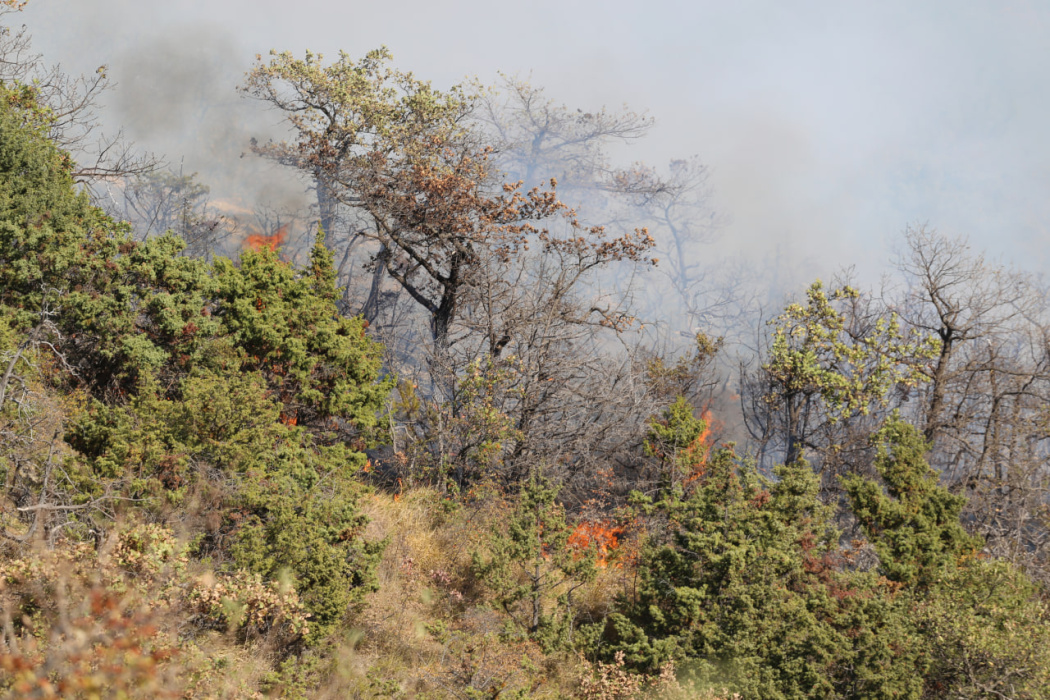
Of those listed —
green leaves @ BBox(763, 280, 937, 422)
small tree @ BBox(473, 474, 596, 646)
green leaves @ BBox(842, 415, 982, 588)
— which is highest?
green leaves @ BBox(763, 280, 937, 422)

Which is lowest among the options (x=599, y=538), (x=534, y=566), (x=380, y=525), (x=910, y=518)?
(x=534, y=566)

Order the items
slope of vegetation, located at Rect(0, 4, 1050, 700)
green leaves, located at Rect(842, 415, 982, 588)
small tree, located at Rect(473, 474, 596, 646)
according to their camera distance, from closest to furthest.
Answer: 1. slope of vegetation, located at Rect(0, 4, 1050, 700)
2. small tree, located at Rect(473, 474, 596, 646)
3. green leaves, located at Rect(842, 415, 982, 588)

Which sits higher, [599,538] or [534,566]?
[599,538]

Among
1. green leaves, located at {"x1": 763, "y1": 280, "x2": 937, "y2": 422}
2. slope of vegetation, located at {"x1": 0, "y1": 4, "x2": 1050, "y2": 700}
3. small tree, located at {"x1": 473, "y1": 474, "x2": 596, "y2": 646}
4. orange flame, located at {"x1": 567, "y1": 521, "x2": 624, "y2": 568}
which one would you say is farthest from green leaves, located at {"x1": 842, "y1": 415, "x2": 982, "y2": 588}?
green leaves, located at {"x1": 763, "y1": 280, "x2": 937, "y2": 422}

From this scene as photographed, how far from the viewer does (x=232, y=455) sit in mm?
7309

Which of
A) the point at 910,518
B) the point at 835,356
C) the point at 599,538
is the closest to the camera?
the point at 910,518

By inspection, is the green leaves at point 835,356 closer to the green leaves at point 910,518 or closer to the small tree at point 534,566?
the green leaves at point 910,518

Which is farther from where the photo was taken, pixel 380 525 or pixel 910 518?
pixel 380 525

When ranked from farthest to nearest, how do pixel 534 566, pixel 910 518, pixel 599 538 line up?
1. pixel 599 538
2. pixel 910 518
3. pixel 534 566

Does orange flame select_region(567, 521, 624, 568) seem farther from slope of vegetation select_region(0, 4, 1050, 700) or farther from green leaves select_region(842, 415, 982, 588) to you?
green leaves select_region(842, 415, 982, 588)

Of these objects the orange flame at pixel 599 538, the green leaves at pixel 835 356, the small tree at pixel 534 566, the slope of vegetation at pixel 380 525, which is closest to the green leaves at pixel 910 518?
the slope of vegetation at pixel 380 525

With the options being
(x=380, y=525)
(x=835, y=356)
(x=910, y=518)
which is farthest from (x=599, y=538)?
(x=835, y=356)

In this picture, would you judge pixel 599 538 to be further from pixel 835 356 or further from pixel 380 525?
pixel 835 356

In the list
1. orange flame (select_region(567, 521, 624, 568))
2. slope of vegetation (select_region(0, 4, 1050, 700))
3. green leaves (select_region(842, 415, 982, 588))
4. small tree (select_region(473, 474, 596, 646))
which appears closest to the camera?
slope of vegetation (select_region(0, 4, 1050, 700))
